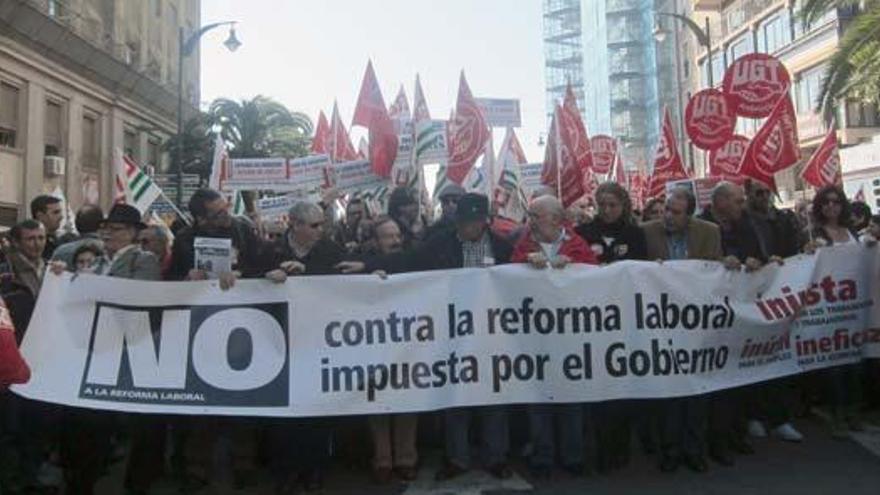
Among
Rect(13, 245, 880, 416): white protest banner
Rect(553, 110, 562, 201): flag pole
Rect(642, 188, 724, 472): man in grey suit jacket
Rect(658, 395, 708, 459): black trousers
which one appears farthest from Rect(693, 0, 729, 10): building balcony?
Rect(658, 395, 708, 459): black trousers

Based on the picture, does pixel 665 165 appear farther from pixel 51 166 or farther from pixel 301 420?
pixel 51 166

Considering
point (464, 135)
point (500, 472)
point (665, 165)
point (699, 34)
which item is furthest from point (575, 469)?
point (699, 34)

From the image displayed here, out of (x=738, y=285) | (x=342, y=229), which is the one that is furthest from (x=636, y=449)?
(x=342, y=229)

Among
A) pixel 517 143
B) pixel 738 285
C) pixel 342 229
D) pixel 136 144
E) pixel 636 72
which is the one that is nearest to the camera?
pixel 738 285

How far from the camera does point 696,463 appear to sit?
614cm

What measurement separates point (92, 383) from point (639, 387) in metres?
3.66

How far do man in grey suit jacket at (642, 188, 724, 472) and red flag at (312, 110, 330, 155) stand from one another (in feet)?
37.7

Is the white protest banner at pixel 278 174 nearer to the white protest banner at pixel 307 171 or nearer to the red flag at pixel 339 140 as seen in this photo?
the white protest banner at pixel 307 171

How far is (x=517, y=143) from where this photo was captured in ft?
59.6

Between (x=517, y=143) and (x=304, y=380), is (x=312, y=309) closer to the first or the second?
(x=304, y=380)

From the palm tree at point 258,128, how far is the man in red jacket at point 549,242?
35.2m

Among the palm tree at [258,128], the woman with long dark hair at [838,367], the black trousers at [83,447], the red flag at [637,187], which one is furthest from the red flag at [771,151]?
the palm tree at [258,128]

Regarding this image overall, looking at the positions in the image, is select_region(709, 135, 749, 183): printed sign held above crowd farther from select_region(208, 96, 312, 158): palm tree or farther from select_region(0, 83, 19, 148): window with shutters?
select_region(208, 96, 312, 158): palm tree

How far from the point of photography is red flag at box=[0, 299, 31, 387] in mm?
3889
